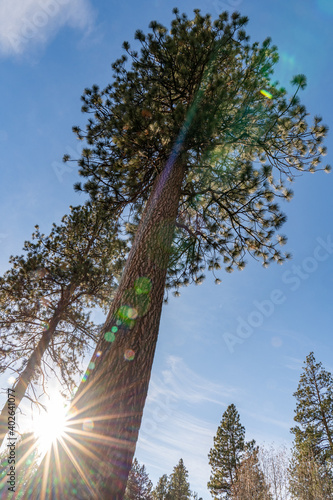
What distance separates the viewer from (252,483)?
14.5m

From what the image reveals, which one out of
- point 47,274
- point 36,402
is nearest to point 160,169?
point 47,274

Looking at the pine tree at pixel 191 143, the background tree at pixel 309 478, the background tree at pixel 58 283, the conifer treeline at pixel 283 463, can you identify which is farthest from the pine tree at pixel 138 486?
the pine tree at pixel 191 143

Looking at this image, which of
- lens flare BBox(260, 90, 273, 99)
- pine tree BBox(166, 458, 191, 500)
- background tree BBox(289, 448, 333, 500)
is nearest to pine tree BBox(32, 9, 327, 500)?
lens flare BBox(260, 90, 273, 99)

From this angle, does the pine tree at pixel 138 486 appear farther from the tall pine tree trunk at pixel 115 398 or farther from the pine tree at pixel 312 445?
the tall pine tree trunk at pixel 115 398

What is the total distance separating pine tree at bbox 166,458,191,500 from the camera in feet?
86.3

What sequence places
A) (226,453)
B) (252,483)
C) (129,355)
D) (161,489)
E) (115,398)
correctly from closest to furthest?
(115,398) < (129,355) < (252,483) < (226,453) < (161,489)

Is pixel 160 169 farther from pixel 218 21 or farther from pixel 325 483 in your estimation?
pixel 325 483

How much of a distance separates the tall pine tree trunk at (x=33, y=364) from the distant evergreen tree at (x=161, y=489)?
31.9 meters

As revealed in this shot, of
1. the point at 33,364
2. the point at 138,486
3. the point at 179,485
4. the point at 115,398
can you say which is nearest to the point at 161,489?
the point at 179,485

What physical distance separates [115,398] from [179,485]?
116 ft

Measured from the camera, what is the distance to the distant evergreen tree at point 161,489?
27.9 m

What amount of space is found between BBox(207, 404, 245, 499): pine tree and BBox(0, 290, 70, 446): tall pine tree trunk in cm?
2162

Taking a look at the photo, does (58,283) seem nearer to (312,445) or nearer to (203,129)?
(203,129)

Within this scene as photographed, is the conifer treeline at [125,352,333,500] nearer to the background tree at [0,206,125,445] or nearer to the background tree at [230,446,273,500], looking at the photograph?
the background tree at [230,446,273,500]
